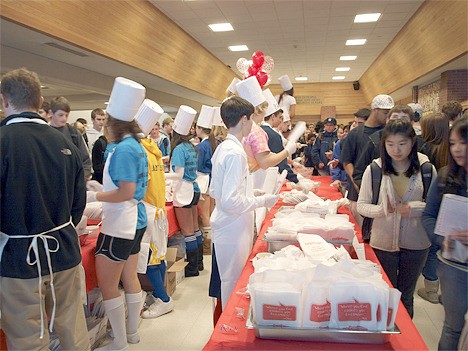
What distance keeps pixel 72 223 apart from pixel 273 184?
1409 mm

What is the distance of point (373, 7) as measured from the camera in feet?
20.8

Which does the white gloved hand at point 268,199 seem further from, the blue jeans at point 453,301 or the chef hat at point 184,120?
the chef hat at point 184,120

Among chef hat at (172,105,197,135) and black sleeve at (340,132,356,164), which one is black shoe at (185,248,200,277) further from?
black sleeve at (340,132,356,164)

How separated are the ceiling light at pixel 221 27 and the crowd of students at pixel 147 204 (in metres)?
4.55

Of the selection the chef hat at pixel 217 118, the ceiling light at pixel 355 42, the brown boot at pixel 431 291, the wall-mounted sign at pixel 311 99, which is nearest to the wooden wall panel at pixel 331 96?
the wall-mounted sign at pixel 311 99

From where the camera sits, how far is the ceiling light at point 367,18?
22.1 ft

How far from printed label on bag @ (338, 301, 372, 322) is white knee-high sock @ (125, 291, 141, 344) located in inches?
68.2

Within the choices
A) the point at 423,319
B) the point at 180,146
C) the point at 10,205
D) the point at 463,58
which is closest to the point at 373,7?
the point at 463,58

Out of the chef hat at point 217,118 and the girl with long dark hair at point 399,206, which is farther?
the chef hat at point 217,118

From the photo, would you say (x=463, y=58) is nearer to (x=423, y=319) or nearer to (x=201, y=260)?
(x=423, y=319)

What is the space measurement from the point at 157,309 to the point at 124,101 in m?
1.62

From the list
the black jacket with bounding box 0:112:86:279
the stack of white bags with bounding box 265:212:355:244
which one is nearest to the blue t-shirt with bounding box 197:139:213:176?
the stack of white bags with bounding box 265:212:355:244

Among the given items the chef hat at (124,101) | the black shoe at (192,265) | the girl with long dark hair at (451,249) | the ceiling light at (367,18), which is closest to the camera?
the girl with long dark hair at (451,249)

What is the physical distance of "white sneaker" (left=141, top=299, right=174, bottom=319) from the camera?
2930mm
